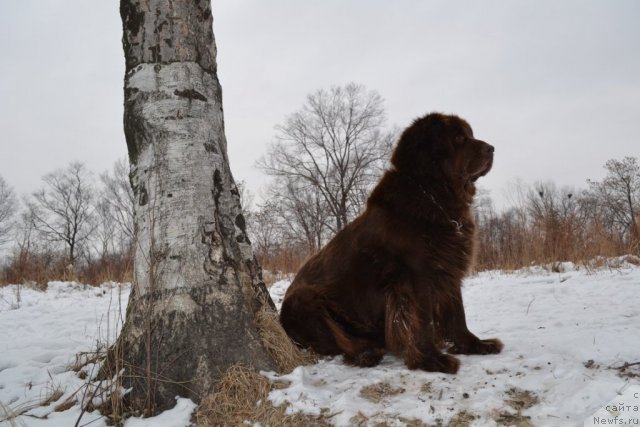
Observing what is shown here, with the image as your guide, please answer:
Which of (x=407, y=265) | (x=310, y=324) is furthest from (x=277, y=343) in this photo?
(x=407, y=265)

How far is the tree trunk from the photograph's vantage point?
211 centimetres

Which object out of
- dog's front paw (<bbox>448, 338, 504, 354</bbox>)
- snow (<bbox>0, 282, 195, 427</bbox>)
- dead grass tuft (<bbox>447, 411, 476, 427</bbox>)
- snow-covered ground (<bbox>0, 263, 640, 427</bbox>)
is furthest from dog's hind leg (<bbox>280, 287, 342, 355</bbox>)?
dead grass tuft (<bbox>447, 411, 476, 427</bbox>)

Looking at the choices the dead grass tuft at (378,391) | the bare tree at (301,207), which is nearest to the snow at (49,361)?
the dead grass tuft at (378,391)

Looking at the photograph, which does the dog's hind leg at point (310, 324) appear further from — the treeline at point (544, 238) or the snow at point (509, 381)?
the treeline at point (544, 238)

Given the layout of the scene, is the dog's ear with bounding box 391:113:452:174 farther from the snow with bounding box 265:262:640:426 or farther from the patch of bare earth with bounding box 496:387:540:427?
the patch of bare earth with bounding box 496:387:540:427

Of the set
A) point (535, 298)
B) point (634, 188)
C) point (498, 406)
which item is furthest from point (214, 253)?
point (634, 188)

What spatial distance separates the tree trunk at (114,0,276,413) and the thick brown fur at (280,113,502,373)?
516 mm

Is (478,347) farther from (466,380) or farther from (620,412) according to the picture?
(620,412)

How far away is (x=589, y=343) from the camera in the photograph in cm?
222

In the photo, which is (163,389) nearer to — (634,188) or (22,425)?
(22,425)

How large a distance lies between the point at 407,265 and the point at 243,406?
1274mm

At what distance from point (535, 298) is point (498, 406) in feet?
10.6

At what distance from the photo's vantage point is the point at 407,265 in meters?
2.56

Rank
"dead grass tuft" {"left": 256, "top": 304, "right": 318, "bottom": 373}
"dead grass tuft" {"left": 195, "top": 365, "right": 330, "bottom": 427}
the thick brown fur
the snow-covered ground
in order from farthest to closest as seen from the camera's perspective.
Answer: the thick brown fur → "dead grass tuft" {"left": 256, "top": 304, "right": 318, "bottom": 373} → "dead grass tuft" {"left": 195, "top": 365, "right": 330, "bottom": 427} → the snow-covered ground
